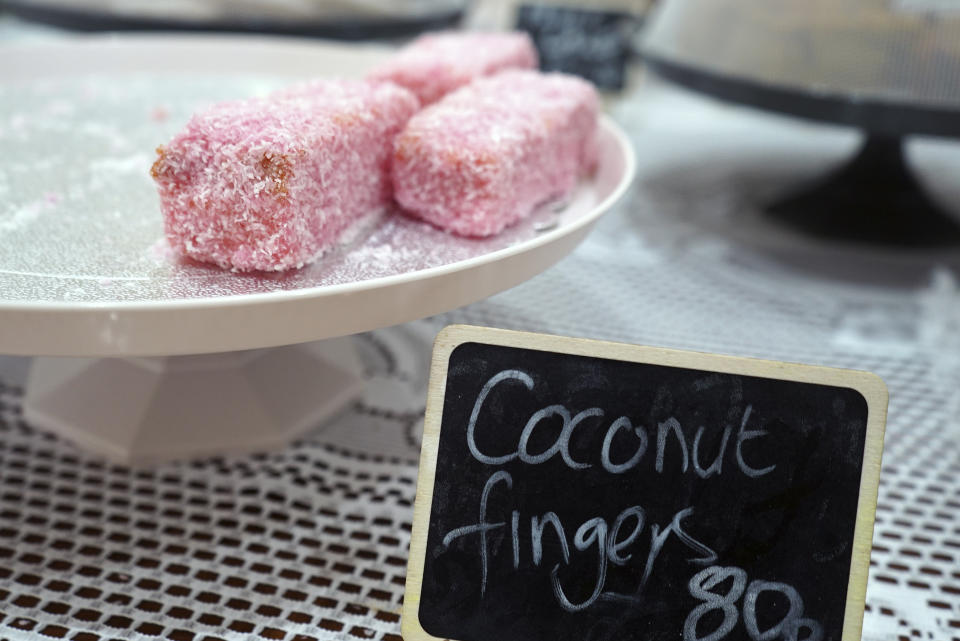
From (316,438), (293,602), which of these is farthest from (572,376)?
(316,438)

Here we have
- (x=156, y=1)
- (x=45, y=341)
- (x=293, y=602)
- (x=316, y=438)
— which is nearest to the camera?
(x=45, y=341)

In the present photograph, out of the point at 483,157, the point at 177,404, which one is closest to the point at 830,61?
the point at 483,157

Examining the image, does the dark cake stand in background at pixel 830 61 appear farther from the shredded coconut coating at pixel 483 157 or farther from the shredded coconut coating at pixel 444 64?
the shredded coconut coating at pixel 483 157

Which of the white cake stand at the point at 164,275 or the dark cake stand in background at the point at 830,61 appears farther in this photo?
the dark cake stand in background at the point at 830,61

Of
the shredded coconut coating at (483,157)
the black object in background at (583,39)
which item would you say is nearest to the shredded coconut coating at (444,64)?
the shredded coconut coating at (483,157)

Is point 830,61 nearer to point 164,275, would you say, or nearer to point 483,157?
point 483,157

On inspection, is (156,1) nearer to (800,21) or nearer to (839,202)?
(800,21)

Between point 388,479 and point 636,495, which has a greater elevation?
point 636,495
